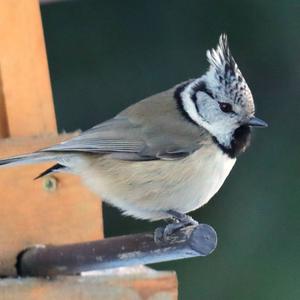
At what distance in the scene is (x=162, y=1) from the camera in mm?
5496

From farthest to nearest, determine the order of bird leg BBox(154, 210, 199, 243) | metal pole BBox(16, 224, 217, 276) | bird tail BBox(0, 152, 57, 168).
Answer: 1. bird tail BBox(0, 152, 57, 168)
2. bird leg BBox(154, 210, 199, 243)
3. metal pole BBox(16, 224, 217, 276)

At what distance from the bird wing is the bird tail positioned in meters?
0.08

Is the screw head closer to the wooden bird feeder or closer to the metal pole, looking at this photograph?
the wooden bird feeder

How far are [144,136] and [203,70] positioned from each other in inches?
71.2

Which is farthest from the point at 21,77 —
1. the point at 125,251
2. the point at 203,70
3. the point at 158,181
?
the point at 203,70

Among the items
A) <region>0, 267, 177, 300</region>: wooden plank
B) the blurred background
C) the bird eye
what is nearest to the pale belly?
the bird eye

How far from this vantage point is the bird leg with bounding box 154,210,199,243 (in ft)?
9.55

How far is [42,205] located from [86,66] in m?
2.09

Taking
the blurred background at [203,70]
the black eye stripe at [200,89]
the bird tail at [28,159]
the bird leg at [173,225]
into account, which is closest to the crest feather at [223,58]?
the black eye stripe at [200,89]

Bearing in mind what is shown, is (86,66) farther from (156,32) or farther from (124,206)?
(124,206)

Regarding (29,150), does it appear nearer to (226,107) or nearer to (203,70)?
(226,107)

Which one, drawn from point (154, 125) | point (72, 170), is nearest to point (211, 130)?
point (154, 125)

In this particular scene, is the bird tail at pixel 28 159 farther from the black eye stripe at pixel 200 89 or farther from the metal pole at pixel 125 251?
the black eye stripe at pixel 200 89

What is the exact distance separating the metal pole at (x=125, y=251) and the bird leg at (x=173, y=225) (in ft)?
0.06
